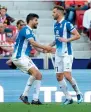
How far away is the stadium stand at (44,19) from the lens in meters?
16.5

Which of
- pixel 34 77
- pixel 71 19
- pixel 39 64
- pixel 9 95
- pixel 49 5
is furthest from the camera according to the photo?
pixel 49 5

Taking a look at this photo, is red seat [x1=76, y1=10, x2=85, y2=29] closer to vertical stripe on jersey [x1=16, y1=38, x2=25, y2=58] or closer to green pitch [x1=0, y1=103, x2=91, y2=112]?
vertical stripe on jersey [x1=16, y1=38, x2=25, y2=58]

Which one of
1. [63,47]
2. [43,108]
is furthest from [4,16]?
[43,108]

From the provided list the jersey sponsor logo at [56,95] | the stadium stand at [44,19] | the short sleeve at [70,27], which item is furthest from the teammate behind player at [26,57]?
the stadium stand at [44,19]

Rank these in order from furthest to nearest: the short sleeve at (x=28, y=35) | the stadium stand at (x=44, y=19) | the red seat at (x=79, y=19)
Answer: the red seat at (x=79, y=19)
the stadium stand at (x=44, y=19)
the short sleeve at (x=28, y=35)

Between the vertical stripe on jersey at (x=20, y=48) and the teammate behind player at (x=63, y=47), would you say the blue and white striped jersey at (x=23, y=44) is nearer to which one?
the vertical stripe on jersey at (x=20, y=48)

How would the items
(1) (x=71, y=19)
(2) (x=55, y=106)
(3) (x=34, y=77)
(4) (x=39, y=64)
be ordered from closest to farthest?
(2) (x=55, y=106) → (3) (x=34, y=77) → (4) (x=39, y=64) → (1) (x=71, y=19)

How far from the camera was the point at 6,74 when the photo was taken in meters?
13.1

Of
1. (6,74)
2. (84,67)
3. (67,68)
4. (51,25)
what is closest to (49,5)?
(51,25)

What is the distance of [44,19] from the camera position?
57.8 feet

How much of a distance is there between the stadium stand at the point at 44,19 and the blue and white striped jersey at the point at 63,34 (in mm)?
4256

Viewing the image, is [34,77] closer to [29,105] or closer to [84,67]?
[29,105]

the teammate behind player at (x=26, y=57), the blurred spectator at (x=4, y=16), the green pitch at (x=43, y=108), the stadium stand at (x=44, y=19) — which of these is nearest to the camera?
the green pitch at (x=43, y=108)

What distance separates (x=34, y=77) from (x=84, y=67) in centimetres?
330
